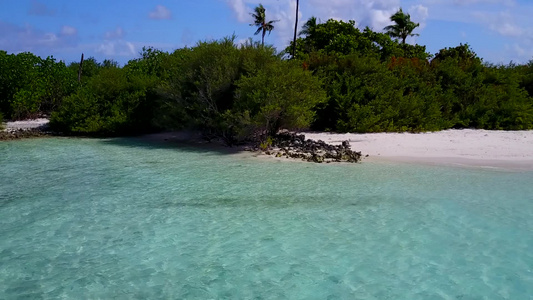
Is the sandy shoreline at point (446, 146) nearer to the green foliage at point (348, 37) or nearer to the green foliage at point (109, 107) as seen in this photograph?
the green foliage at point (109, 107)

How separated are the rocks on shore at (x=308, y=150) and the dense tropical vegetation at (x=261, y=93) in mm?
579

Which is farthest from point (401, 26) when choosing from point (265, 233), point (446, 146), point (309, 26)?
point (265, 233)

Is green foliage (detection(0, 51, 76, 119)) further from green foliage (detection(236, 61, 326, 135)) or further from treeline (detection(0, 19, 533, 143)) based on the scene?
green foliage (detection(236, 61, 326, 135))

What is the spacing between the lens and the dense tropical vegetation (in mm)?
16250

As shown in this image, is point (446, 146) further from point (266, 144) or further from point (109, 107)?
point (109, 107)

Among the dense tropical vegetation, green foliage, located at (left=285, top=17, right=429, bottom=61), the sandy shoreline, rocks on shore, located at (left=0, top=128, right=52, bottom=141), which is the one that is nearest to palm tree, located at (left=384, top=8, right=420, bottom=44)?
green foliage, located at (left=285, top=17, right=429, bottom=61)

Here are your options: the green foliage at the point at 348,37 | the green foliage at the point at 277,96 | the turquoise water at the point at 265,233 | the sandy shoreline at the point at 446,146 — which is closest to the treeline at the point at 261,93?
the green foliage at the point at 277,96

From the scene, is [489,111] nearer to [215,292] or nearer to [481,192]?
[481,192]

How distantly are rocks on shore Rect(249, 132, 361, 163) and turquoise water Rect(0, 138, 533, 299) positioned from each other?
1381 mm

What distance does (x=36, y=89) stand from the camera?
961 inches

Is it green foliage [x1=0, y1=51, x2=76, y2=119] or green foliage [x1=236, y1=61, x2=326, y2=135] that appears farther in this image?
green foliage [x1=0, y1=51, x2=76, y2=119]

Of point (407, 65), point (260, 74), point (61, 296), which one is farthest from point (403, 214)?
point (407, 65)

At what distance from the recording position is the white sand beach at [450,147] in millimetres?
14461

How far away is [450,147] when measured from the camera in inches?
643
